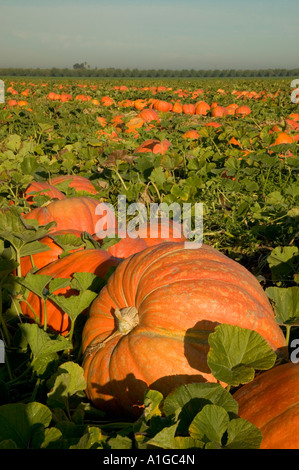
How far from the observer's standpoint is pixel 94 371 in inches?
70.3

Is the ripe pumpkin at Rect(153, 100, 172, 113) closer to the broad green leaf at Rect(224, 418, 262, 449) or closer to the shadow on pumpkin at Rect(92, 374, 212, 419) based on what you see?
the shadow on pumpkin at Rect(92, 374, 212, 419)

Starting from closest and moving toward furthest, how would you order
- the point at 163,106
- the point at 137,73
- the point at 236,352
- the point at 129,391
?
1. the point at 236,352
2. the point at 129,391
3. the point at 163,106
4. the point at 137,73

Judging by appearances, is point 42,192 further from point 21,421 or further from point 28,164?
point 21,421

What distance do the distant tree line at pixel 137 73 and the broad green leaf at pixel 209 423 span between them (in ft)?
284

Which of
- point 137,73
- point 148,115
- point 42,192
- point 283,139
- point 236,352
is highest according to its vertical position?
point 137,73

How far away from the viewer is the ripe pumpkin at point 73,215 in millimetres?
3070

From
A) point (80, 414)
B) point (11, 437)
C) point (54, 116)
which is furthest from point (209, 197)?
point (54, 116)

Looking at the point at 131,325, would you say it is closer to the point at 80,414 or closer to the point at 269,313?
the point at 80,414

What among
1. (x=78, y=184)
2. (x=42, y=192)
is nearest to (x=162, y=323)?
(x=42, y=192)

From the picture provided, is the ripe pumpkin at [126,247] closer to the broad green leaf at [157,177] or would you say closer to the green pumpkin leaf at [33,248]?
the green pumpkin leaf at [33,248]

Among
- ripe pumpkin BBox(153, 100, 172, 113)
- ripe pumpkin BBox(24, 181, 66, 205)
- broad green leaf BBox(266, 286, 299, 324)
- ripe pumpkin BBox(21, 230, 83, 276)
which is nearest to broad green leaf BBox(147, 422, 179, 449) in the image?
broad green leaf BBox(266, 286, 299, 324)

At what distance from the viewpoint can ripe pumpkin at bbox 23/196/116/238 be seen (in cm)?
307

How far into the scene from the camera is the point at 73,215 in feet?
10.3

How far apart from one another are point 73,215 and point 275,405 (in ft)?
6.90
